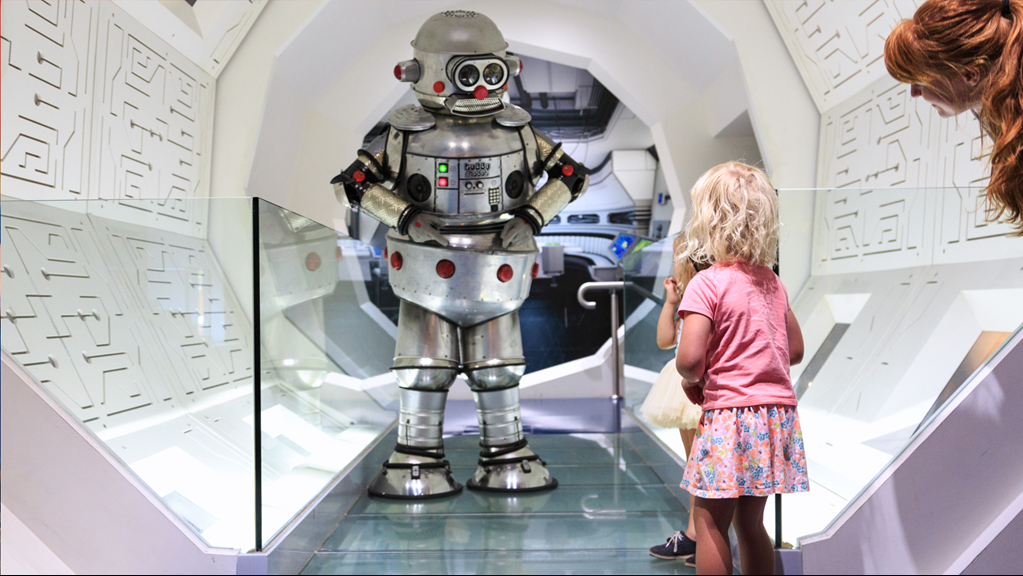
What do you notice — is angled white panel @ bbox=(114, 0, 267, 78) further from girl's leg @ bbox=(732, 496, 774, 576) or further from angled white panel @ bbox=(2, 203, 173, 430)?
girl's leg @ bbox=(732, 496, 774, 576)

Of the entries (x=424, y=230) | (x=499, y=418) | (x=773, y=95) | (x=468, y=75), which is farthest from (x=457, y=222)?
(x=773, y=95)

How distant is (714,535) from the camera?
1.49m

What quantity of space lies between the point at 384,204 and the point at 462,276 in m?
0.37

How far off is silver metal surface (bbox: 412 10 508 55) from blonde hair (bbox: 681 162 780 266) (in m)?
1.16

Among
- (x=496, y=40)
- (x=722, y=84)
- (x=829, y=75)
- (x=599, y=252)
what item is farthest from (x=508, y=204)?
(x=599, y=252)

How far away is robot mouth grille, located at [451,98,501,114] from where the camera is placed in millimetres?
2441

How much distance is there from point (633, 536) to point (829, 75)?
2.28 meters

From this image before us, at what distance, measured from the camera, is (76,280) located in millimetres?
1851

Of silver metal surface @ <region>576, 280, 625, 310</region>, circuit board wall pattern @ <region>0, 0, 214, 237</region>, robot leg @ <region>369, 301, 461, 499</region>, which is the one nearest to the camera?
circuit board wall pattern @ <region>0, 0, 214, 237</region>

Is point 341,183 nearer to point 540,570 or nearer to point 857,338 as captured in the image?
point 540,570

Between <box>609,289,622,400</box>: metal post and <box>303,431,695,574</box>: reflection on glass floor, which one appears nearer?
<box>303,431,695,574</box>: reflection on glass floor

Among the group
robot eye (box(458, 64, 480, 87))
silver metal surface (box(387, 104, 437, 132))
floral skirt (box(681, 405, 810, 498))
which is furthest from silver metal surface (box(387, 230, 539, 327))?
floral skirt (box(681, 405, 810, 498))

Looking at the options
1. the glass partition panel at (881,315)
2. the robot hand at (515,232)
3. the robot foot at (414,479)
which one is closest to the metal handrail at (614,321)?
the robot hand at (515,232)

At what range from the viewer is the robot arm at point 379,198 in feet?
7.89
